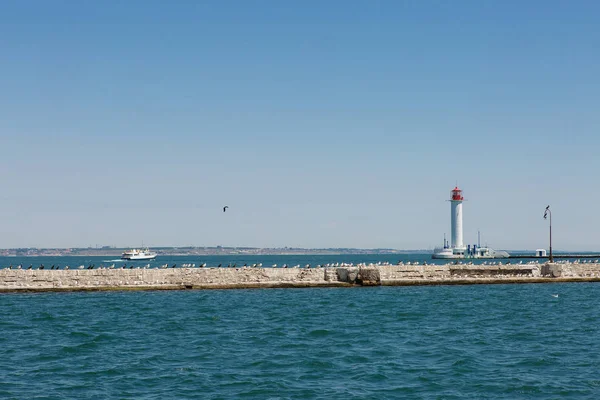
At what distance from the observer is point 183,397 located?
22.6 metres

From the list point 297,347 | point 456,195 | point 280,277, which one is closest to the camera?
point 297,347

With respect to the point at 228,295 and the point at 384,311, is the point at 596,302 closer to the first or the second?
the point at 384,311

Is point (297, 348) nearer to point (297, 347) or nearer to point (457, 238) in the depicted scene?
point (297, 347)

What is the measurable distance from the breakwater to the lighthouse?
2731 inches

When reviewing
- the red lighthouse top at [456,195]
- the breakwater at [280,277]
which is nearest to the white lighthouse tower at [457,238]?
the red lighthouse top at [456,195]

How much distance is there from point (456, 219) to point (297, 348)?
11938cm

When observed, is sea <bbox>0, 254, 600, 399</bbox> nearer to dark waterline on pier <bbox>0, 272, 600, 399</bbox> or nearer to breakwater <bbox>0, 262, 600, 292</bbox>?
dark waterline on pier <bbox>0, 272, 600, 399</bbox>

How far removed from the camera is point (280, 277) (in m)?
64.6

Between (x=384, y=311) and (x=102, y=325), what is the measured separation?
17.8 m

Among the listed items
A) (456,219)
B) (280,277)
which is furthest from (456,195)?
(280,277)

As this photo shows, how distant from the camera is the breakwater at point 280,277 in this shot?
58719mm

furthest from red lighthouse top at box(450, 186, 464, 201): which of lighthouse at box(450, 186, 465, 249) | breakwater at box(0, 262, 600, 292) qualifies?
breakwater at box(0, 262, 600, 292)

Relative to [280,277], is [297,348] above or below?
below

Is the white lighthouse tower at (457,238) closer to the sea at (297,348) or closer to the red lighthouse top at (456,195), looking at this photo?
the red lighthouse top at (456,195)
